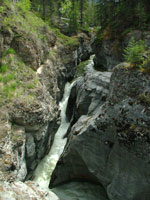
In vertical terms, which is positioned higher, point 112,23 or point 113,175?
point 112,23

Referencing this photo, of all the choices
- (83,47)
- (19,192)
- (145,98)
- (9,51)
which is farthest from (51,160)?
(83,47)

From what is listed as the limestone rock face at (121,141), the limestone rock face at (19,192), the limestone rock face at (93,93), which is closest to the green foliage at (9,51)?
the limestone rock face at (93,93)

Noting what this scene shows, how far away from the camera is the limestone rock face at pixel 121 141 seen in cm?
837

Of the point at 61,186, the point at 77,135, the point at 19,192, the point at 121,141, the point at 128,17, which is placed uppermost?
the point at 128,17

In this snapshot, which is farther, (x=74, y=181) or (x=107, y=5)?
(x=107, y=5)

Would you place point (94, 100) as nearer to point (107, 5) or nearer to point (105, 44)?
point (105, 44)

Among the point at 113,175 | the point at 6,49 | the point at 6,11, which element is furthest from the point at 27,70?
the point at 113,175

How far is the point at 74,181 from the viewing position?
11.6m

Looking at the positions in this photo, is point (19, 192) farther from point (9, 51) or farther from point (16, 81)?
point (9, 51)

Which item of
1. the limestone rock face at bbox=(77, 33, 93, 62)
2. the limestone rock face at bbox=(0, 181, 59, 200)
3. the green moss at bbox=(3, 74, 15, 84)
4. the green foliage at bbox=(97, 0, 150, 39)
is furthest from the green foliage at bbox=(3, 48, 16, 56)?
the limestone rock face at bbox=(77, 33, 93, 62)

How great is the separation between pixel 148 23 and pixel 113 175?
24.4 meters

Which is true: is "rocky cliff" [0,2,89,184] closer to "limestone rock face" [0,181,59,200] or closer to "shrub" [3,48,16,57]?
"shrub" [3,48,16,57]

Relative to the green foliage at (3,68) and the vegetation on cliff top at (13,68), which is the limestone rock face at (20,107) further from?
the green foliage at (3,68)

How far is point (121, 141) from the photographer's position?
8859 millimetres
